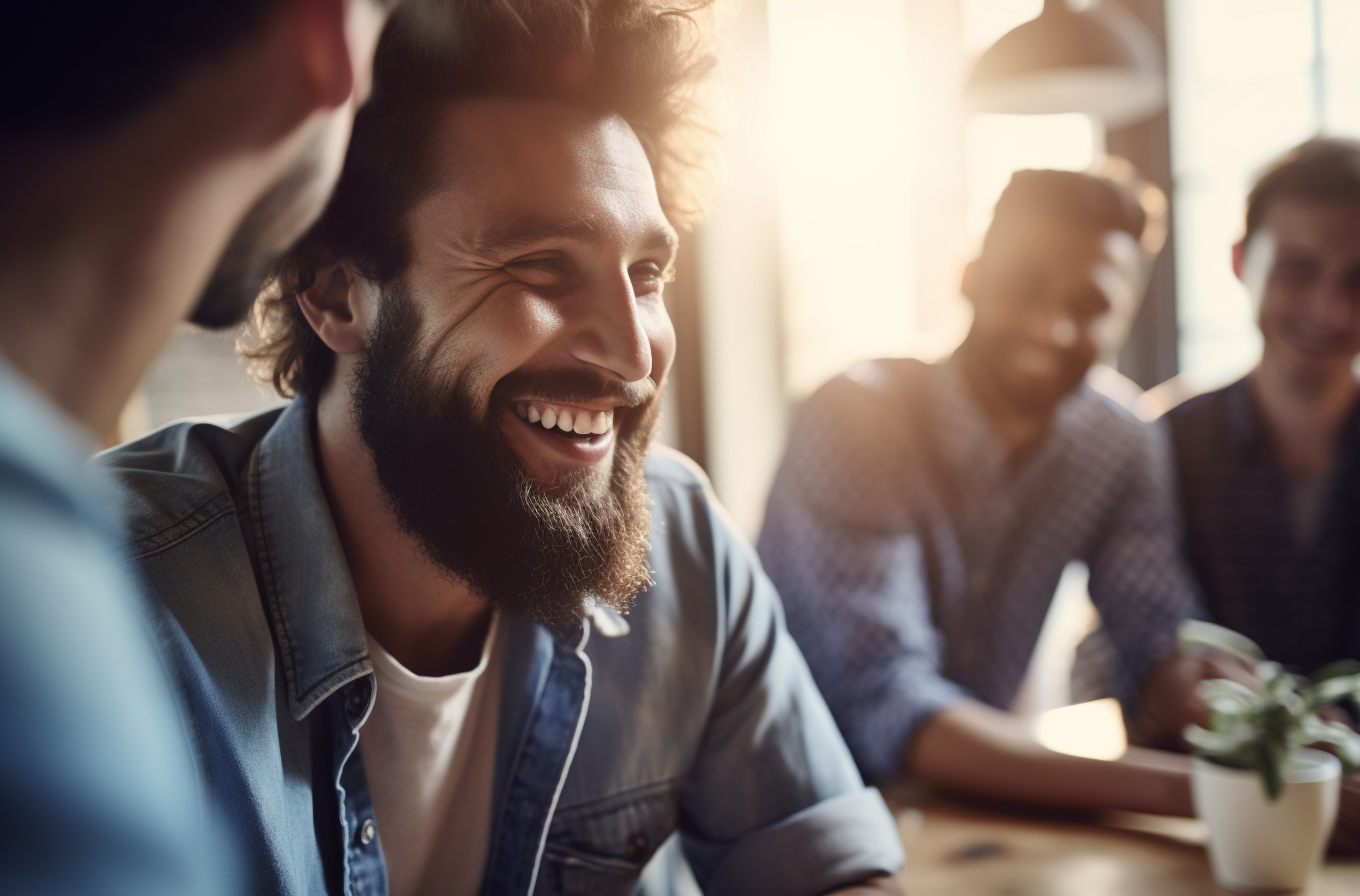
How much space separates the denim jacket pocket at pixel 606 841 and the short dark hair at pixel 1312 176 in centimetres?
154

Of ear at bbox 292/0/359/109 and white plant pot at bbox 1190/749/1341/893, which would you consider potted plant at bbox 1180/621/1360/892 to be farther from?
ear at bbox 292/0/359/109

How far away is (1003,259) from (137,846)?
184 centimetres

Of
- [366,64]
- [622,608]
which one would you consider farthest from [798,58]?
[366,64]

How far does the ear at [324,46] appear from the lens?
49 centimetres

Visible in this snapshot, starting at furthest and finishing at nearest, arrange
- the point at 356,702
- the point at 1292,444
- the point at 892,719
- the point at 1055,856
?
the point at 1292,444
the point at 892,719
the point at 1055,856
the point at 356,702

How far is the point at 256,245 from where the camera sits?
541mm

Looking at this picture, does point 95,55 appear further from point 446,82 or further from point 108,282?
point 446,82

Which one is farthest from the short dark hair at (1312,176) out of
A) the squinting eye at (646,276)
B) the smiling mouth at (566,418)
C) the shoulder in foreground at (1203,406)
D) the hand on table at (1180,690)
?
the smiling mouth at (566,418)

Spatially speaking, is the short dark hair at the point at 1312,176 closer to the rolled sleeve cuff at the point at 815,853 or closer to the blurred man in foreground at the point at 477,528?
the blurred man in foreground at the point at 477,528

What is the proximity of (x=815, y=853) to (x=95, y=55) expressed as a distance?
0.93m

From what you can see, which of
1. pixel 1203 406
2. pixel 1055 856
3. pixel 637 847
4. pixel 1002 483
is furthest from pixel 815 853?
pixel 1203 406

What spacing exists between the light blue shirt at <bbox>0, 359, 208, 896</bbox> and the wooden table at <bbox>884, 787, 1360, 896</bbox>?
2.94 feet

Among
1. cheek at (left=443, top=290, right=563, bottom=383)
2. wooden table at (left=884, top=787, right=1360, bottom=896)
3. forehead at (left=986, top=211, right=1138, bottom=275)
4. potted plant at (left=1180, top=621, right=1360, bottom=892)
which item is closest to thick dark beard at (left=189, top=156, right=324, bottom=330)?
cheek at (left=443, top=290, right=563, bottom=383)

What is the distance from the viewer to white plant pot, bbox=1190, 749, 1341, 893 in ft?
3.37
